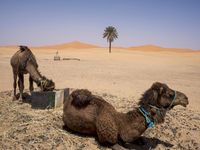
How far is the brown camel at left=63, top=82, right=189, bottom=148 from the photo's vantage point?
5.73m

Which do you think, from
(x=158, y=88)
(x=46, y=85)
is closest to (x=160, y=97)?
(x=158, y=88)

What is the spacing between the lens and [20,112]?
810 centimetres

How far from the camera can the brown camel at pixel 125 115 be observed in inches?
225

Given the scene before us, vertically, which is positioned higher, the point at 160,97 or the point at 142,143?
the point at 160,97

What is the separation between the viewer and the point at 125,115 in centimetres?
597

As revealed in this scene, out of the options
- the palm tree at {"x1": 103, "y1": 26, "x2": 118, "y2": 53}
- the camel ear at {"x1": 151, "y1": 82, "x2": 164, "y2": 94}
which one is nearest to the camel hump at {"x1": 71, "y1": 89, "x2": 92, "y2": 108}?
the camel ear at {"x1": 151, "y1": 82, "x2": 164, "y2": 94}

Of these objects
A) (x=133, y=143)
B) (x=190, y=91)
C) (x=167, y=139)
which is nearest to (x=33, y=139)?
(x=133, y=143)

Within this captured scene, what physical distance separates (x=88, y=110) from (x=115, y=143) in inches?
34.2

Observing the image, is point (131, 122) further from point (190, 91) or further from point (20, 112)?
point (190, 91)

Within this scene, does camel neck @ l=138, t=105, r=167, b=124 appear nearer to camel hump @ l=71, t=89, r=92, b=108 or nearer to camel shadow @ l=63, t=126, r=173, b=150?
camel shadow @ l=63, t=126, r=173, b=150

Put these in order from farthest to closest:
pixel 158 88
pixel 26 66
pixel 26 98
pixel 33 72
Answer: pixel 26 98, pixel 26 66, pixel 33 72, pixel 158 88

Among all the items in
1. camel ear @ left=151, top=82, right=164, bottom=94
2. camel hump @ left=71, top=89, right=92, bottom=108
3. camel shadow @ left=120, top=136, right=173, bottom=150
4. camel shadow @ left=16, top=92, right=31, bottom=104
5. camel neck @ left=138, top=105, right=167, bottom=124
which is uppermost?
camel ear @ left=151, top=82, right=164, bottom=94

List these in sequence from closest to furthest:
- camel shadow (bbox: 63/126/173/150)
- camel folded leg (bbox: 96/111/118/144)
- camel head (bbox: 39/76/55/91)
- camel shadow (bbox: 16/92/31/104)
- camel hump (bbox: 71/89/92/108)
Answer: camel folded leg (bbox: 96/111/118/144) → camel shadow (bbox: 63/126/173/150) → camel hump (bbox: 71/89/92/108) → camel head (bbox: 39/76/55/91) → camel shadow (bbox: 16/92/31/104)

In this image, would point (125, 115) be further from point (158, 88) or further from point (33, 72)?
point (33, 72)
